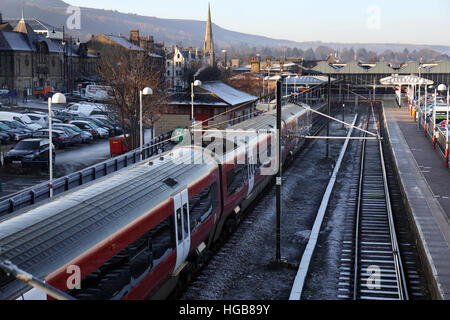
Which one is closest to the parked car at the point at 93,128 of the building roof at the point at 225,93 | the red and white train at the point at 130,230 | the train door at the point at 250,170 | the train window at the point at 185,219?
the building roof at the point at 225,93

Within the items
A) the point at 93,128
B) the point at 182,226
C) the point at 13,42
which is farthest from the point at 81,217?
the point at 13,42

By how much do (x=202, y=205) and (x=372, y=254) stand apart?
Result: 6.83 metres

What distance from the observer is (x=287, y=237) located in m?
20.4

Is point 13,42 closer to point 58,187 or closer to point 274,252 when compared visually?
point 58,187

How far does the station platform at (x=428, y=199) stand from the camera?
1502cm

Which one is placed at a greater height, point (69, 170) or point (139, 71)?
point (139, 71)

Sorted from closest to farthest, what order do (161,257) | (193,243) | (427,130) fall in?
1. (161,257)
2. (193,243)
3. (427,130)

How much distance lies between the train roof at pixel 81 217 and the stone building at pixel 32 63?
6643 centimetres

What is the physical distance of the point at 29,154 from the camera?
2988 centimetres

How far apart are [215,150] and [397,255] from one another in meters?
7.10

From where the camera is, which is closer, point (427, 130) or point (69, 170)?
point (69, 170)
